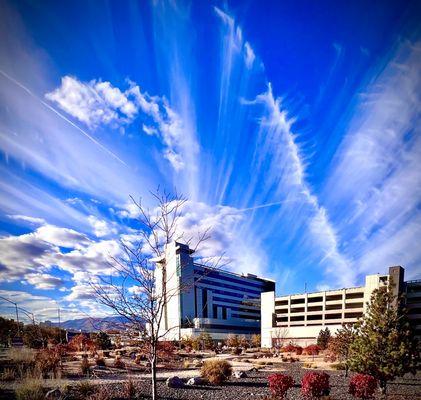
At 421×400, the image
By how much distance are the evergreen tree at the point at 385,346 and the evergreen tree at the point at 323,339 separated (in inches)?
1834

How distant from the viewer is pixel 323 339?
62656 millimetres

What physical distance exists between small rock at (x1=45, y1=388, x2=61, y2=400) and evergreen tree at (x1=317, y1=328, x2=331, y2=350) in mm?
55605

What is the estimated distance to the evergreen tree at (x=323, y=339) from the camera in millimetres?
59509

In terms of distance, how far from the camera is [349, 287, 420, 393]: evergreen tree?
1481cm

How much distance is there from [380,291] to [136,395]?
13.4 metres

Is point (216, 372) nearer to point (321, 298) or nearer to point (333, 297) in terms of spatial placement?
point (333, 297)

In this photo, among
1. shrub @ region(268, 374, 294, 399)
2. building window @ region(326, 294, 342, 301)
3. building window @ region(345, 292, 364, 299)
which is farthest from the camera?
building window @ region(326, 294, 342, 301)

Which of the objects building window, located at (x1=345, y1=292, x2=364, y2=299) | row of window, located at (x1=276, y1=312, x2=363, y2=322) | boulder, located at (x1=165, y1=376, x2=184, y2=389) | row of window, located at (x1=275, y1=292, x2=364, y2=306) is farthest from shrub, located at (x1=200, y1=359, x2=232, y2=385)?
row of window, located at (x1=275, y1=292, x2=364, y2=306)

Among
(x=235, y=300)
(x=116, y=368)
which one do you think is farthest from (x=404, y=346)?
(x=235, y=300)

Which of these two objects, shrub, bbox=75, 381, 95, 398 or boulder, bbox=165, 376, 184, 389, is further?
boulder, bbox=165, 376, 184, 389

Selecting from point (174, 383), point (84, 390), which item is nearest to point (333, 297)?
point (174, 383)

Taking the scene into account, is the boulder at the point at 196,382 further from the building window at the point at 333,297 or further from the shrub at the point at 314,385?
the building window at the point at 333,297

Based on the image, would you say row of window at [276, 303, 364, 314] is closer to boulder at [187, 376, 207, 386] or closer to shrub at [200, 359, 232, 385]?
shrub at [200, 359, 232, 385]

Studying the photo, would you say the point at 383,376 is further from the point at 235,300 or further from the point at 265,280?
the point at 265,280
